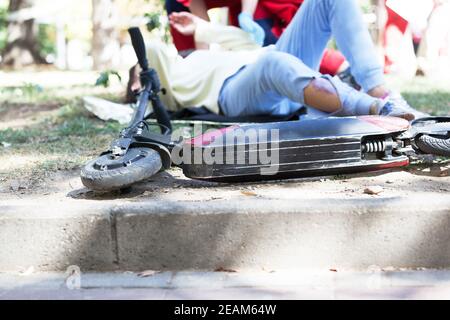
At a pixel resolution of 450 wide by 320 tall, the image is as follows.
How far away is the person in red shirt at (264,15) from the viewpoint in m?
4.49

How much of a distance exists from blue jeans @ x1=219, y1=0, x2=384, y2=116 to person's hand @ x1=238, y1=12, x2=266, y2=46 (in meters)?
0.45

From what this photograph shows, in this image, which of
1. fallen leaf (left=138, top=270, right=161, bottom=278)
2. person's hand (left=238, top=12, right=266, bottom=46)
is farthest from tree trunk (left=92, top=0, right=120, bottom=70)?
fallen leaf (left=138, top=270, right=161, bottom=278)

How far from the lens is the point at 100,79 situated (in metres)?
5.01

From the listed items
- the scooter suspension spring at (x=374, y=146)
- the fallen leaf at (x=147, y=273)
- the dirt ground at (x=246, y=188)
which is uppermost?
the scooter suspension spring at (x=374, y=146)

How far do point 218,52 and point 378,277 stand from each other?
2.35 metres

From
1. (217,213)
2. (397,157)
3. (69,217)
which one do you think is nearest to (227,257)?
(217,213)

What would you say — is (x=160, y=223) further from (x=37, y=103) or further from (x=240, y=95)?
(x=37, y=103)

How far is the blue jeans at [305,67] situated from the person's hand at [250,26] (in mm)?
453

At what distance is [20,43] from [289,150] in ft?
35.2

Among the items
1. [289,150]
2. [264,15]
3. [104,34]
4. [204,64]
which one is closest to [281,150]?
[289,150]

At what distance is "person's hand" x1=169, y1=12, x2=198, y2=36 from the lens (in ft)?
13.3

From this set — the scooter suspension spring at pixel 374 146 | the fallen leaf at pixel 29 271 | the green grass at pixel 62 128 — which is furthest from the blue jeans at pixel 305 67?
the fallen leaf at pixel 29 271

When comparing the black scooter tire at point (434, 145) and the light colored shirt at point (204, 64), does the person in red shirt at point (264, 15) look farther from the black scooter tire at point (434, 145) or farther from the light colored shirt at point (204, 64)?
the black scooter tire at point (434, 145)

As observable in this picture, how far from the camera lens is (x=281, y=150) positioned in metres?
2.44
